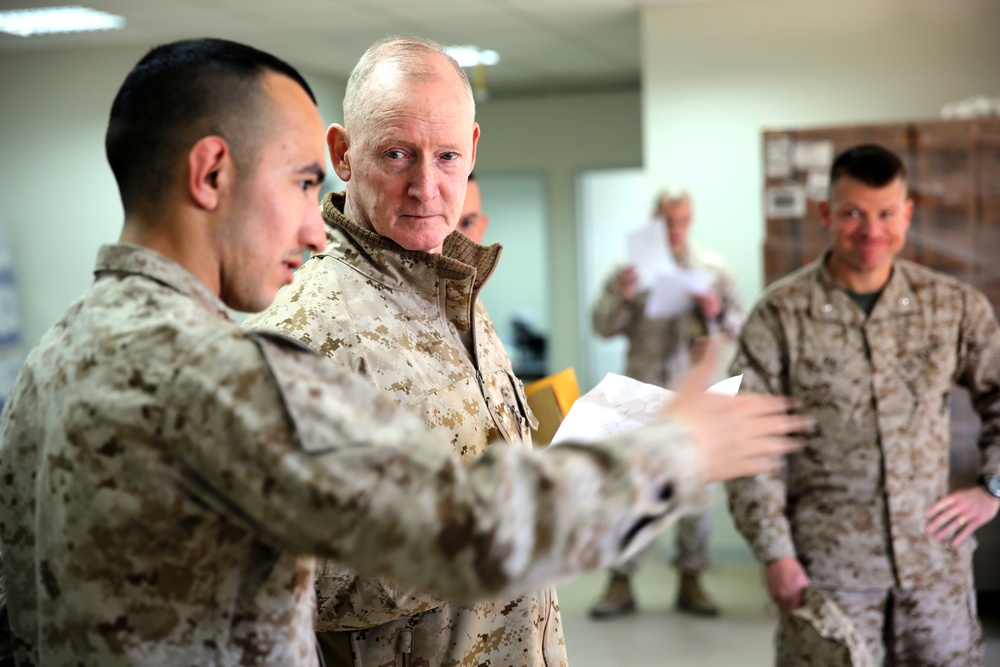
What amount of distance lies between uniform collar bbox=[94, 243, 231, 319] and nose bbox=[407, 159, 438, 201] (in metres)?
A: 0.61

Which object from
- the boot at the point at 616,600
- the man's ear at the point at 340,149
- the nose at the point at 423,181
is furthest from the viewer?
the boot at the point at 616,600

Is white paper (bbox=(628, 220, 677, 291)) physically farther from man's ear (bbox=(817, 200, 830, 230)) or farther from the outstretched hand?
the outstretched hand

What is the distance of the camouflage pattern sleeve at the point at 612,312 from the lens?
5117 mm

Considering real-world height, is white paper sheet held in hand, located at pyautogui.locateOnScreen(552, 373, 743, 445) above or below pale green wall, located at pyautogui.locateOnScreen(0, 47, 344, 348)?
below

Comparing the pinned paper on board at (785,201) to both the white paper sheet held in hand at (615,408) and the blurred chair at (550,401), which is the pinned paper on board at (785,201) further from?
the white paper sheet held in hand at (615,408)

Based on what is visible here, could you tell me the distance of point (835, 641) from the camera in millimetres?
2205

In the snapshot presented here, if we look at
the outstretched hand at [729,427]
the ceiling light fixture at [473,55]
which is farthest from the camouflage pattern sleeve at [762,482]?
the ceiling light fixture at [473,55]

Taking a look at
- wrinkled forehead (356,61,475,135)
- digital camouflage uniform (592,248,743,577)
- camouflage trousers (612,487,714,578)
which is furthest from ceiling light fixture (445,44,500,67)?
wrinkled forehead (356,61,475,135)

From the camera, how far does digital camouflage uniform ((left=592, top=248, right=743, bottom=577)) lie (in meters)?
4.83

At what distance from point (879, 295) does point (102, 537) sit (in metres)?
2.36

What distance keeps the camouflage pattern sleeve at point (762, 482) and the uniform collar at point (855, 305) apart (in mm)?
129

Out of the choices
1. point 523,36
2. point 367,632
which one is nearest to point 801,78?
point 523,36

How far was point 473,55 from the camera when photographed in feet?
23.0

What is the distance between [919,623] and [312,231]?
2.19 metres
